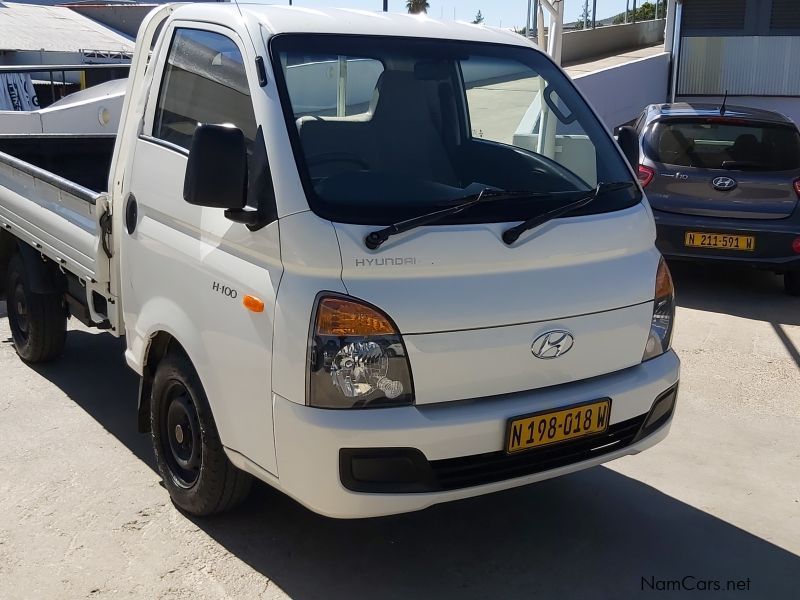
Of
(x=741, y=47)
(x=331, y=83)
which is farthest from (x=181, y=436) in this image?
(x=741, y=47)

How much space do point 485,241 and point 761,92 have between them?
707 inches

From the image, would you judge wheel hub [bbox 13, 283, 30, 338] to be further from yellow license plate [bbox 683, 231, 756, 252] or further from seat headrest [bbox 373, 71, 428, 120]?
yellow license plate [bbox 683, 231, 756, 252]

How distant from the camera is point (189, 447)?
390 cm

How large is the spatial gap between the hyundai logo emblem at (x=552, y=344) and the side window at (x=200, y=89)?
48.8 inches

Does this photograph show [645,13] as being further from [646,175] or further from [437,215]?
[437,215]

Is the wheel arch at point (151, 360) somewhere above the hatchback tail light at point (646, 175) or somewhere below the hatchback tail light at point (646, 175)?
below

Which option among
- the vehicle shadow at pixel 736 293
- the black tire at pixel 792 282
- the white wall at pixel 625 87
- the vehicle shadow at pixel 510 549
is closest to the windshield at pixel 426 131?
the vehicle shadow at pixel 510 549

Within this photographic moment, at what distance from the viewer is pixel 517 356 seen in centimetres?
333

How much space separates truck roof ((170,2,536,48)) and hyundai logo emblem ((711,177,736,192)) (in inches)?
150

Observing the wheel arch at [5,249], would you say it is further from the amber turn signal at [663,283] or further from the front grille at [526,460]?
the amber turn signal at [663,283]

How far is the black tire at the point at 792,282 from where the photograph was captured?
8.05m

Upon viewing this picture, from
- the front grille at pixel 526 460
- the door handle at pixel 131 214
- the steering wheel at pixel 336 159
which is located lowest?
the front grille at pixel 526 460

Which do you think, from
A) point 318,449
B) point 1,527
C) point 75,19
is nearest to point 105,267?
point 1,527

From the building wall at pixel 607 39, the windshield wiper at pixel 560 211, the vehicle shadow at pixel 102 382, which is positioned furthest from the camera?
the building wall at pixel 607 39
